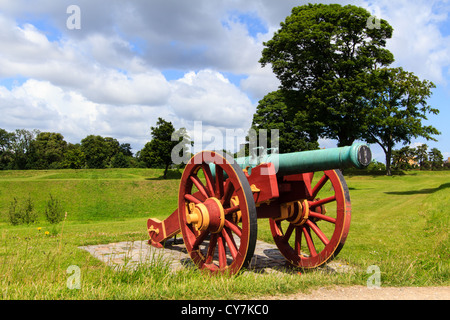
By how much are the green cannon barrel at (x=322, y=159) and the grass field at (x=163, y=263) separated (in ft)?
4.49

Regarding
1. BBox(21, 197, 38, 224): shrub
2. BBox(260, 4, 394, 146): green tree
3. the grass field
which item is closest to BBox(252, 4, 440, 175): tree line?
BBox(260, 4, 394, 146): green tree

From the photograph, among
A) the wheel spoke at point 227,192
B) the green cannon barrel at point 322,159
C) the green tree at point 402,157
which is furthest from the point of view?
the green tree at point 402,157

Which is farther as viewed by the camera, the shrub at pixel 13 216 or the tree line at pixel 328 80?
the tree line at pixel 328 80

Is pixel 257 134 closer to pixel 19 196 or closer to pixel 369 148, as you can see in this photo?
pixel 19 196

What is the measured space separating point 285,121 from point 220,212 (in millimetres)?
24602

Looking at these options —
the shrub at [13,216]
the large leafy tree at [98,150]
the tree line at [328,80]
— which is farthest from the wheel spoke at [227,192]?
the large leafy tree at [98,150]

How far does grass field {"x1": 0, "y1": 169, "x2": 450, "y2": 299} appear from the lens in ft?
12.7

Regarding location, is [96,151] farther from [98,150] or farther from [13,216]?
[13,216]

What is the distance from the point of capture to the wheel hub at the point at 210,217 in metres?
5.26

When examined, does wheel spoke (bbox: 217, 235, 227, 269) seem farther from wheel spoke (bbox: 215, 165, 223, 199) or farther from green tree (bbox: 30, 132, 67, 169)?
green tree (bbox: 30, 132, 67, 169)

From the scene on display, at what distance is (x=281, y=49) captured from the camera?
1151 inches

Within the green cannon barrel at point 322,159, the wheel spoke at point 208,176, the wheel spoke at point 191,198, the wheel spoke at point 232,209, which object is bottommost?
the wheel spoke at point 232,209

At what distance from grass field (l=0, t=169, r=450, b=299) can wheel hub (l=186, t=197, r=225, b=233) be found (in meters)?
0.65

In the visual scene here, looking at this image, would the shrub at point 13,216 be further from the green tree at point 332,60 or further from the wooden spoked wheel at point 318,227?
the green tree at point 332,60
